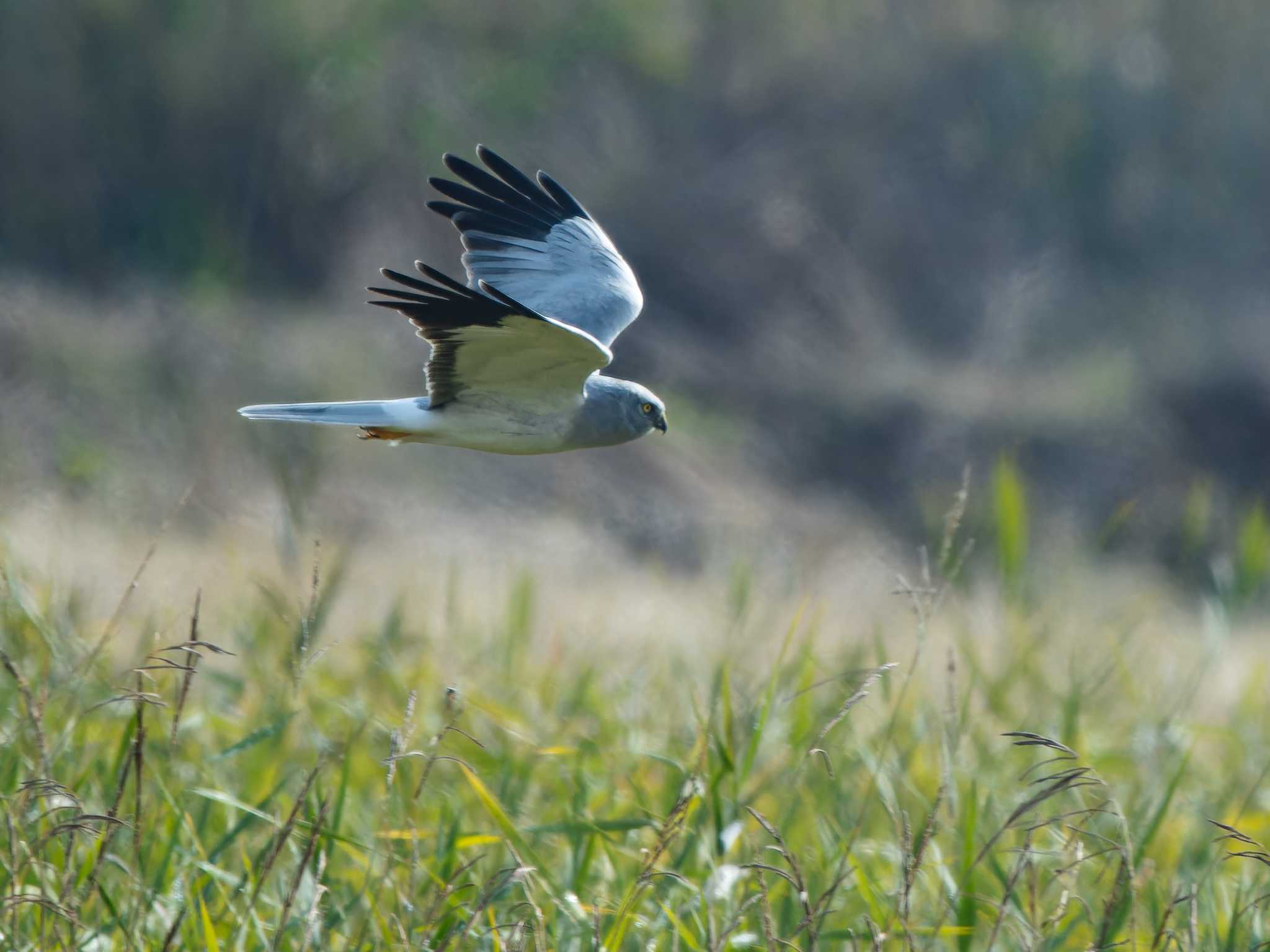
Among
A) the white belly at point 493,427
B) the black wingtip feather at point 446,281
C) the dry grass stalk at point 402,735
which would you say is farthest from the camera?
the white belly at point 493,427

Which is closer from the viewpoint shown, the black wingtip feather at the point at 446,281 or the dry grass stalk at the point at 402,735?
the dry grass stalk at the point at 402,735

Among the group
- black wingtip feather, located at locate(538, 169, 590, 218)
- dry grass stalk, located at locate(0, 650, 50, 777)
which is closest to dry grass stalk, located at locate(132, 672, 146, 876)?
dry grass stalk, located at locate(0, 650, 50, 777)

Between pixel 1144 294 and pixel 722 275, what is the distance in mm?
7585

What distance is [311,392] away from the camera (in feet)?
52.0

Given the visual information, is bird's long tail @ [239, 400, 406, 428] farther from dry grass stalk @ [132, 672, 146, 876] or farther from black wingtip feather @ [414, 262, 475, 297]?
dry grass stalk @ [132, 672, 146, 876]

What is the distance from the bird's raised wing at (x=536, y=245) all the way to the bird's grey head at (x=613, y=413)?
28.4 inches

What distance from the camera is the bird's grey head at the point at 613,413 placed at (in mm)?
3018

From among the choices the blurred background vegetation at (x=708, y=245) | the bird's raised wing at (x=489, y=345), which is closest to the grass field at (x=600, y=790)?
the bird's raised wing at (x=489, y=345)

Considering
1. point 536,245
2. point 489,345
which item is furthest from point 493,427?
point 536,245

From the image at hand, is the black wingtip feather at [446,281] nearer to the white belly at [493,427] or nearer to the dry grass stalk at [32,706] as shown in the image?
the white belly at [493,427]

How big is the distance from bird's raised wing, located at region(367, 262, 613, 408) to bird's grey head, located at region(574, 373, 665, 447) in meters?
0.09

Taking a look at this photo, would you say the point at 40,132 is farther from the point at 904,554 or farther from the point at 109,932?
the point at 109,932

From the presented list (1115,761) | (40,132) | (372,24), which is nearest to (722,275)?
(372,24)

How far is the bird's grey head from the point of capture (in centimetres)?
302
